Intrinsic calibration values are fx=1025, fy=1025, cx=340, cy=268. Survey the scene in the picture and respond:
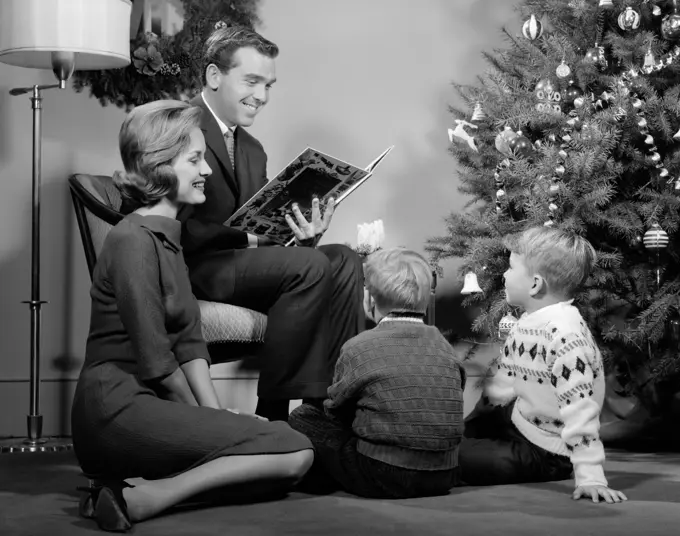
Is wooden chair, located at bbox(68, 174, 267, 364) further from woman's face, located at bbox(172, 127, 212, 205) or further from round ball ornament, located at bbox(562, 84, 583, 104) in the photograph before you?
round ball ornament, located at bbox(562, 84, 583, 104)

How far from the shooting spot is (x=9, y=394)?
397 cm

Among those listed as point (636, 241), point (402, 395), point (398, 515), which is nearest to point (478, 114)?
point (636, 241)

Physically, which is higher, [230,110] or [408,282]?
[230,110]

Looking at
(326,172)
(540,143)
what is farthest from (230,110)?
(540,143)

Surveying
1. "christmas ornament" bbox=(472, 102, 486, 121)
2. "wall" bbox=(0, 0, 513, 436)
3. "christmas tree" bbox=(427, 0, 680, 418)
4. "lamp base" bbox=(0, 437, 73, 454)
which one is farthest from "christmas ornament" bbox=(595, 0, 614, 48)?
"lamp base" bbox=(0, 437, 73, 454)

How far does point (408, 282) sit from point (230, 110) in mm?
1085

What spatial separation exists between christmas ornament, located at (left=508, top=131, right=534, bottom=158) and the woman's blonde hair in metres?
1.42

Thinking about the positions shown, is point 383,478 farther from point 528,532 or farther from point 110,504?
point 110,504

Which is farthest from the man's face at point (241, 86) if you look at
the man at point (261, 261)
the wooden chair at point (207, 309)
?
the wooden chair at point (207, 309)

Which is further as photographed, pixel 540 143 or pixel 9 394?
pixel 9 394

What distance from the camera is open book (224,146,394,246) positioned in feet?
9.64

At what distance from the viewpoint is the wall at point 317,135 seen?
13.0 feet

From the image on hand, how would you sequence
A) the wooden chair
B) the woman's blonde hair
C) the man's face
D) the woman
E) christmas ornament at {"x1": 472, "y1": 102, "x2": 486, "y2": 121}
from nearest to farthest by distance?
the woman → the woman's blonde hair → the wooden chair → the man's face → christmas ornament at {"x1": 472, "y1": 102, "x2": 486, "y2": 121}

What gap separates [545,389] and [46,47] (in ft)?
6.46
